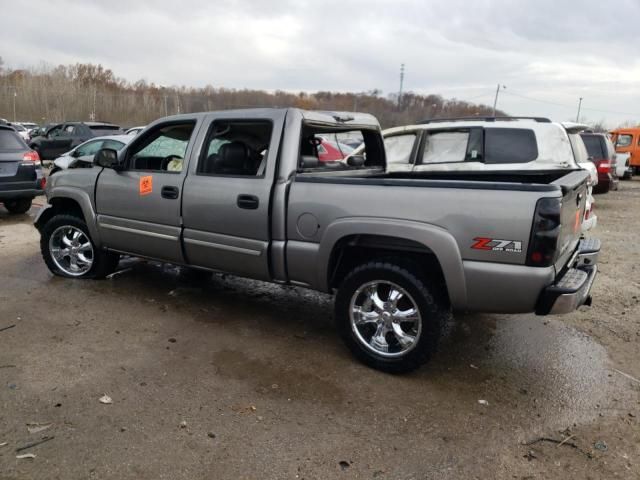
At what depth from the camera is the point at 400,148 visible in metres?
7.93

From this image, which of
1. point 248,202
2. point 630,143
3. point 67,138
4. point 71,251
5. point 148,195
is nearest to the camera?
point 248,202

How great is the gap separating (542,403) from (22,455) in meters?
3.05

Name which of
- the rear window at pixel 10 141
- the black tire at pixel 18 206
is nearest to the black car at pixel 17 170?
the rear window at pixel 10 141

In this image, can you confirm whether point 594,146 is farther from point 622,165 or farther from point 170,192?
point 170,192

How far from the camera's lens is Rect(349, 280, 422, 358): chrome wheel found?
3.47 metres

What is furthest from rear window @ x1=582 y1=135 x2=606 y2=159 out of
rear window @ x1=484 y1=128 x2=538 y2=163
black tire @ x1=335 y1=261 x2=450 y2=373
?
black tire @ x1=335 y1=261 x2=450 y2=373

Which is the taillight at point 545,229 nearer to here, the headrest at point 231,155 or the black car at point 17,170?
A: the headrest at point 231,155

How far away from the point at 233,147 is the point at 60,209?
7.89 ft

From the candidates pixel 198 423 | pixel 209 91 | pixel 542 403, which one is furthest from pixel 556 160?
pixel 209 91

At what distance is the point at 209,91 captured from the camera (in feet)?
210

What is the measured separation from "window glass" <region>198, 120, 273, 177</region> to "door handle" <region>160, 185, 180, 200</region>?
0.28 meters

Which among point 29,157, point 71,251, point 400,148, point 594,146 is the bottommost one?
point 71,251

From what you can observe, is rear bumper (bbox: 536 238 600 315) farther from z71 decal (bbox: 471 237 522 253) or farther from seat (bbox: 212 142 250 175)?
seat (bbox: 212 142 250 175)

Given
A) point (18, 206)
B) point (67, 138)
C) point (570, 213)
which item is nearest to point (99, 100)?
point (67, 138)
